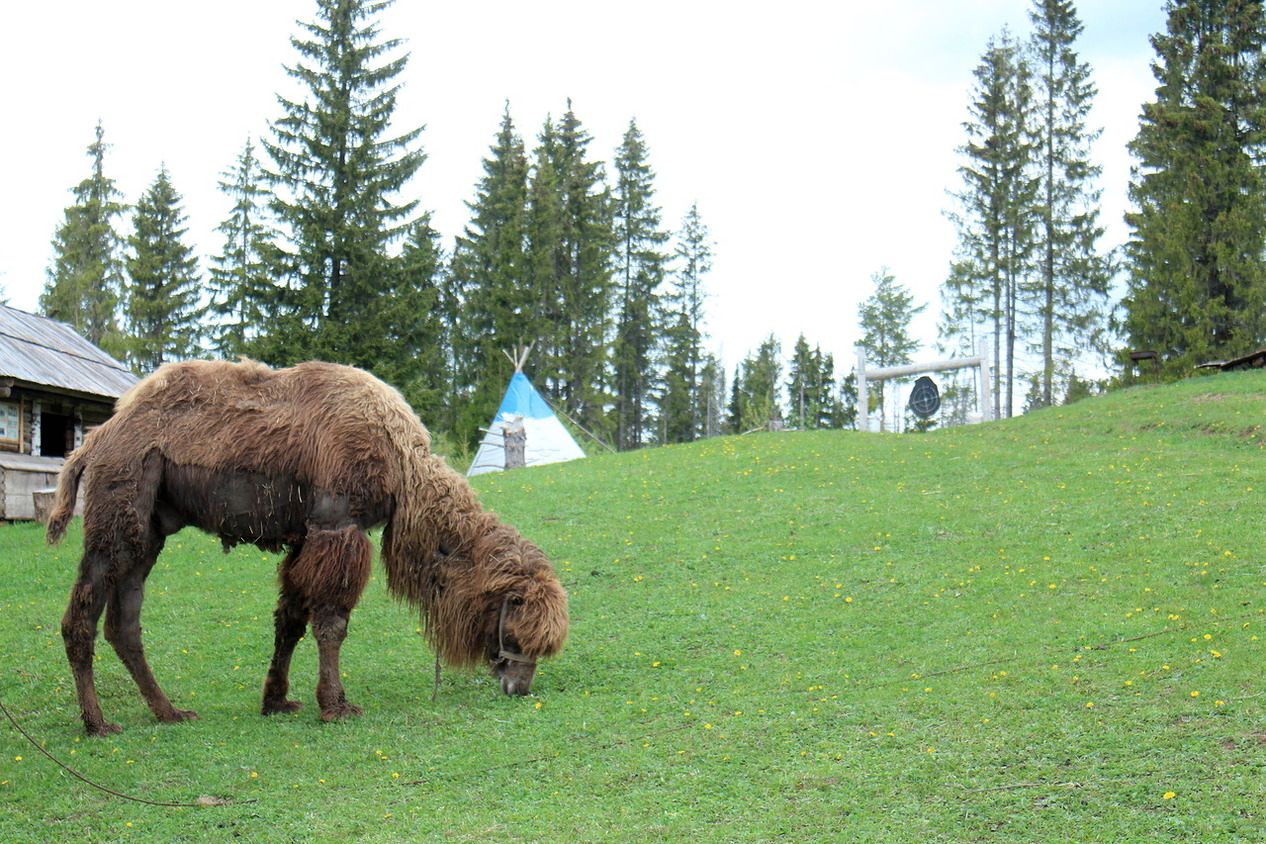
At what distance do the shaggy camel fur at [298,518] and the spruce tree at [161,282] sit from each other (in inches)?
1412

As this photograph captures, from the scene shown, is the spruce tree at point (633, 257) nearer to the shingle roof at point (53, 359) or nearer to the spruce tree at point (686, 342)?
the spruce tree at point (686, 342)

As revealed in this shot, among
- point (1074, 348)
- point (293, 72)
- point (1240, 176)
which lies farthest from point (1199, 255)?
point (293, 72)

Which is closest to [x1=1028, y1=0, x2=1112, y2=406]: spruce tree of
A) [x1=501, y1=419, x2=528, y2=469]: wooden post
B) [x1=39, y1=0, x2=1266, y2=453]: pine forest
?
[x1=39, y1=0, x2=1266, y2=453]: pine forest

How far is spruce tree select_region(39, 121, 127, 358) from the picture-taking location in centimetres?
4028

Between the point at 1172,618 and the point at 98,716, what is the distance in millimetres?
8634

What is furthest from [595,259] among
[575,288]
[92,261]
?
[92,261]

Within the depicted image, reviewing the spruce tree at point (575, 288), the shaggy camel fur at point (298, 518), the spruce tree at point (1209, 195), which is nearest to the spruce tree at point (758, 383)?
the spruce tree at point (575, 288)

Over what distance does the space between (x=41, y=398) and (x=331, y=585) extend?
55.5 feet

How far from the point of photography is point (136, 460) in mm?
7633

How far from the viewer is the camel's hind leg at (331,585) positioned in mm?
7590

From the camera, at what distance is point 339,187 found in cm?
3338

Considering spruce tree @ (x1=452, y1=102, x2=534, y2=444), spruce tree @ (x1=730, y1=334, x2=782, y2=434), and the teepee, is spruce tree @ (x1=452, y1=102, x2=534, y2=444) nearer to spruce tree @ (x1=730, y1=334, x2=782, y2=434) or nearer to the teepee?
the teepee

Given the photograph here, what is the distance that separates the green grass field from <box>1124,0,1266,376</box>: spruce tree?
18894 millimetres

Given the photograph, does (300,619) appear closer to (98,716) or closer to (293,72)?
(98,716)
